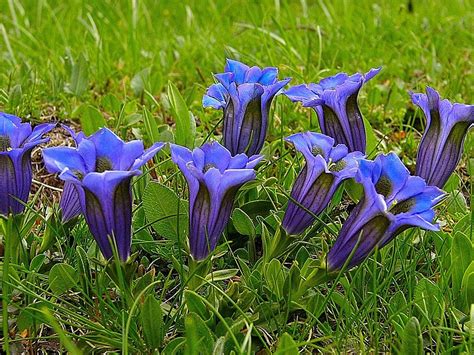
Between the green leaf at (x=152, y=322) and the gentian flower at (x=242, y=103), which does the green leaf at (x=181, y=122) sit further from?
the green leaf at (x=152, y=322)

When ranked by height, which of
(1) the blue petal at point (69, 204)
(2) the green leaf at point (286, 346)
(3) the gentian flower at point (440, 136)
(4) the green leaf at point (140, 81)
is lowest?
(4) the green leaf at point (140, 81)

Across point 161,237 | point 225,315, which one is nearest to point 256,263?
point 225,315

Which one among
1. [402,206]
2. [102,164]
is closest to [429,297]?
[402,206]

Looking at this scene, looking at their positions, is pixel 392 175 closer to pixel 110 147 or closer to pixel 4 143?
pixel 110 147

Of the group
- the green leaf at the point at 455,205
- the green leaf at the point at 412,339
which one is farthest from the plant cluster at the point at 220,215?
the green leaf at the point at 455,205

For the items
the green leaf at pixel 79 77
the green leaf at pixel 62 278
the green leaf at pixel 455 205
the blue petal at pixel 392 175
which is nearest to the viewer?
the blue petal at pixel 392 175

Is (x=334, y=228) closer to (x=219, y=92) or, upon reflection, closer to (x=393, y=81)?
(x=219, y=92)
